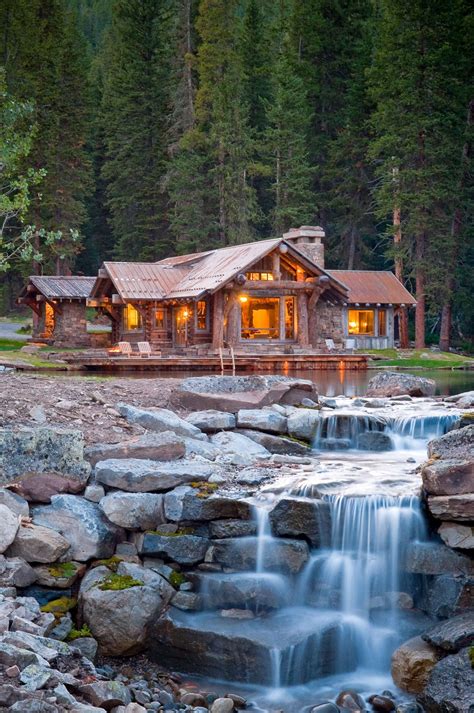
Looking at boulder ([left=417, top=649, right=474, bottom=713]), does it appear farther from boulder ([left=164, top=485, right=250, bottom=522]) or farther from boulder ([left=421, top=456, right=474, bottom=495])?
boulder ([left=164, top=485, right=250, bottom=522])

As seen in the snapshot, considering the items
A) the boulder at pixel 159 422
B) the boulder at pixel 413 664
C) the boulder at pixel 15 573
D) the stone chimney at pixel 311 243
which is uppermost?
the stone chimney at pixel 311 243

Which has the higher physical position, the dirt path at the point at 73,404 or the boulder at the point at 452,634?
the dirt path at the point at 73,404

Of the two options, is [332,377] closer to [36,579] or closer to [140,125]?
[36,579]

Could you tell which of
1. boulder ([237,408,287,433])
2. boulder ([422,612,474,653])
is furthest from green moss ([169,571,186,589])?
boulder ([237,408,287,433])

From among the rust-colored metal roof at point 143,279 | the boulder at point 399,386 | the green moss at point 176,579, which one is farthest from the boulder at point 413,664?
the rust-colored metal roof at point 143,279

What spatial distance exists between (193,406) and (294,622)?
21.7ft

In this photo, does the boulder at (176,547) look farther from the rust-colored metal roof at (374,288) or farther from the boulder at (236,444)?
the rust-colored metal roof at (374,288)

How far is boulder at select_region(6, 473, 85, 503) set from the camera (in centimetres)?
1006

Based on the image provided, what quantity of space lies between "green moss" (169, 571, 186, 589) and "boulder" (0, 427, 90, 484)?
74.5 inches

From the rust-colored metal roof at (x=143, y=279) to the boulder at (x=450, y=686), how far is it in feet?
91.2

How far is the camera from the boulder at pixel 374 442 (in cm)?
1407

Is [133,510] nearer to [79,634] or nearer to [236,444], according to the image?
[79,634]

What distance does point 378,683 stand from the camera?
8.22 m

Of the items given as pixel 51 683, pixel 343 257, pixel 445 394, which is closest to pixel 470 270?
pixel 343 257
